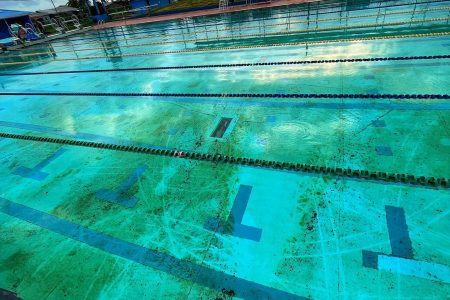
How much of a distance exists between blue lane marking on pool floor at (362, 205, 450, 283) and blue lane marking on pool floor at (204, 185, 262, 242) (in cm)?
84

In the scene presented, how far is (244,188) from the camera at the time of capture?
2572 millimetres

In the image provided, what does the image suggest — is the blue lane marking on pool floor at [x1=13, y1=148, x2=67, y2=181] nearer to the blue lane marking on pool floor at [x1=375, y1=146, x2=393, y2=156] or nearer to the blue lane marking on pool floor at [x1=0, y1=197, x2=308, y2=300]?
the blue lane marking on pool floor at [x1=0, y1=197, x2=308, y2=300]

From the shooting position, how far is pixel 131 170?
3.08 meters

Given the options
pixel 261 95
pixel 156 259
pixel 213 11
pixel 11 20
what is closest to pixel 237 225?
pixel 156 259

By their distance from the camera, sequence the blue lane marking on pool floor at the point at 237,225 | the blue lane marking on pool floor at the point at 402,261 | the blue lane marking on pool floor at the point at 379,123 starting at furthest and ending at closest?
the blue lane marking on pool floor at the point at 379,123
the blue lane marking on pool floor at the point at 237,225
the blue lane marking on pool floor at the point at 402,261

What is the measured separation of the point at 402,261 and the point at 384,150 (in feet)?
4.61

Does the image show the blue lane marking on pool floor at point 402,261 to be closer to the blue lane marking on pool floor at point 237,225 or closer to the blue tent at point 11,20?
the blue lane marking on pool floor at point 237,225

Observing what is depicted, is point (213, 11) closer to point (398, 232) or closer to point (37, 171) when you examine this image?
point (37, 171)

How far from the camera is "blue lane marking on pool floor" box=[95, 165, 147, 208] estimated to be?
2.62m

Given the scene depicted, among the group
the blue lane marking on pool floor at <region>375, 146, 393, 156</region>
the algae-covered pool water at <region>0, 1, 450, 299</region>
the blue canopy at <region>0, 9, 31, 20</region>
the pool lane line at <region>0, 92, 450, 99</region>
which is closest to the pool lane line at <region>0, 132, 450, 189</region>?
the algae-covered pool water at <region>0, 1, 450, 299</region>

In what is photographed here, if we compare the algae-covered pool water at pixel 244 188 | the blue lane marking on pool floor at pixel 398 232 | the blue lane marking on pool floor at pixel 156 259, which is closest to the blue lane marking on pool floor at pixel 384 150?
the algae-covered pool water at pixel 244 188

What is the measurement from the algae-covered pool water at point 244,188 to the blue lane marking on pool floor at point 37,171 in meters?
0.03

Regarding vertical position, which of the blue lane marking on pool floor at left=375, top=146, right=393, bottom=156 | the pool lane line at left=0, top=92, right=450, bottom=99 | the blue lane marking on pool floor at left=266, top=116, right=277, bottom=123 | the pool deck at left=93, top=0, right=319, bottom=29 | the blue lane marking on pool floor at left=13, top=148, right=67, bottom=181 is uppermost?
the pool deck at left=93, top=0, right=319, bottom=29

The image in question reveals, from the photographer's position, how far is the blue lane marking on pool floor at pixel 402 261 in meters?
1.67
